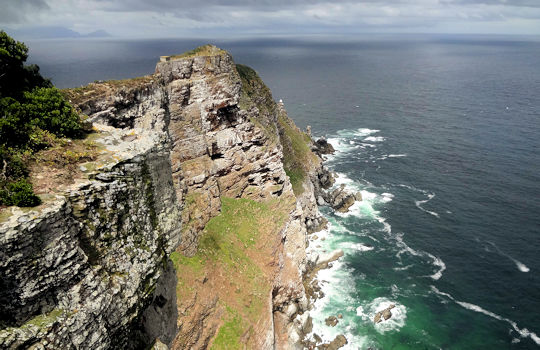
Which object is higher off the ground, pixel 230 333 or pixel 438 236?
pixel 230 333

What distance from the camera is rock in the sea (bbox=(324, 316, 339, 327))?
51816 mm

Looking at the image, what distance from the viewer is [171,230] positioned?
20.2 metres

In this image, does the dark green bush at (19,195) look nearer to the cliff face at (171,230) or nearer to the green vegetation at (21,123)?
the green vegetation at (21,123)

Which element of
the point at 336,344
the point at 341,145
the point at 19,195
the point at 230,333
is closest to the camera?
the point at 19,195

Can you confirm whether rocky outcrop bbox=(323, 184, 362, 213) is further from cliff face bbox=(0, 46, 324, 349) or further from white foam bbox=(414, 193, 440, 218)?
white foam bbox=(414, 193, 440, 218)

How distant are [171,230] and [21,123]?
9.85m

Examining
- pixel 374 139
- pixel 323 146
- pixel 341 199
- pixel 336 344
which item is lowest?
pixel 336 344

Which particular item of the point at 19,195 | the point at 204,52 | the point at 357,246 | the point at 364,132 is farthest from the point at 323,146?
the point at 19,195

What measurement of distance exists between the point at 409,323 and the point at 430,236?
1063 inches

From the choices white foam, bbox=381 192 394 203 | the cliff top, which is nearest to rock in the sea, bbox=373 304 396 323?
white foam, bbox=381 192 394 203

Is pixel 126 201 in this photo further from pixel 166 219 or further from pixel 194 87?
pixel 194 87

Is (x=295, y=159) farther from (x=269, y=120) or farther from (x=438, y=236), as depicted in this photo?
(x=438, y=236)

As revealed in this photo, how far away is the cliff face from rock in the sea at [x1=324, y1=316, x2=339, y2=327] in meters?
4.19

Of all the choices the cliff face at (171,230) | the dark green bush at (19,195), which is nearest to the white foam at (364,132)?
the cliff face at (171,230)
